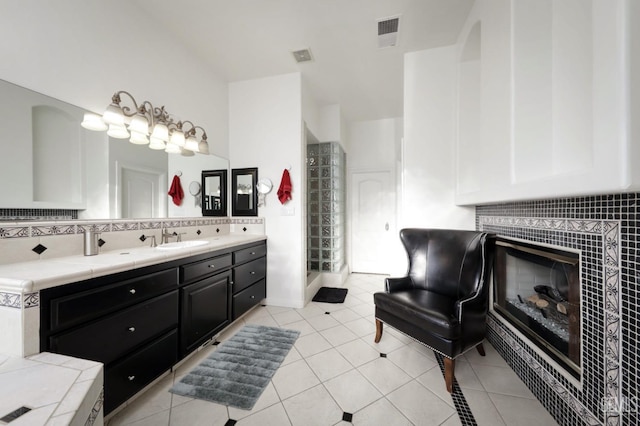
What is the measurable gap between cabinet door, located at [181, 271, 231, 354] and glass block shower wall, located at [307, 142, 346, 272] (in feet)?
6.14

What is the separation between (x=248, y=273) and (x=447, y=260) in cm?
204

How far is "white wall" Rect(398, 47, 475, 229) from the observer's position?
239 cm

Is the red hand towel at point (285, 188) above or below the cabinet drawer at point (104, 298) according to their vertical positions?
above

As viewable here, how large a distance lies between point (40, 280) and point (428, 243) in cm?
→ 257

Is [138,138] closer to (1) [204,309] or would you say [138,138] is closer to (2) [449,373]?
(1) [204,309]

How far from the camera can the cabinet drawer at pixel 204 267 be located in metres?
1.71

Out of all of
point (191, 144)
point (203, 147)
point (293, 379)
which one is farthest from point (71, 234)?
point (293, 379)

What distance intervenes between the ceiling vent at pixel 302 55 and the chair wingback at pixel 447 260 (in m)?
2.22

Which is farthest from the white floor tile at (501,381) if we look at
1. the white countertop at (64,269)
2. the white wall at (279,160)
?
the white countertop at (64,269)

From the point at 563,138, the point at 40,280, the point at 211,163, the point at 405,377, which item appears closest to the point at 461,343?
the point at 405,377

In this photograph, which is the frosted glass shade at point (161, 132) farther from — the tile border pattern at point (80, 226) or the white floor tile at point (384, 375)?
the white floor tile at point (384, 375)

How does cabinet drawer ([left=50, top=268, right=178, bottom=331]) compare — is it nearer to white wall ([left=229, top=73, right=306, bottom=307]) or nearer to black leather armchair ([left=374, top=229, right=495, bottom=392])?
white wall ([left=229, top=73, right=306, bottom=307])

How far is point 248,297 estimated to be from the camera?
8.29ft

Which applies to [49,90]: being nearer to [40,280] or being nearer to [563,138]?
[40,280]
